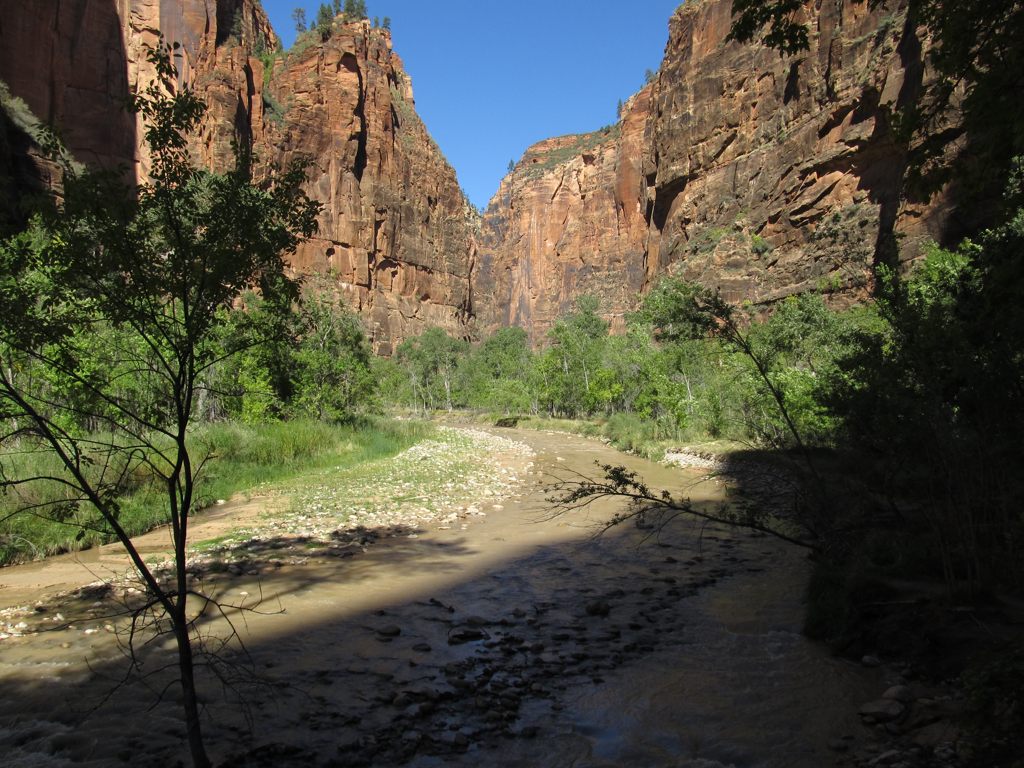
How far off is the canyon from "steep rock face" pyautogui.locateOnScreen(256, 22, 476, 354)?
1.04ft

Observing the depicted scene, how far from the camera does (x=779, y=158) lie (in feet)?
179

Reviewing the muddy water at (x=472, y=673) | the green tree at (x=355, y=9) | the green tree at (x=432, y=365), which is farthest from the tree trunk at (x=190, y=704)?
the green tree at (x=355, y=9)

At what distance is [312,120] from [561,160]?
224ft

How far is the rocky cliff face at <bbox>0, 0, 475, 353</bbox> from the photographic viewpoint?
50.5m

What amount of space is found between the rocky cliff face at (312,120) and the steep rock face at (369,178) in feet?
0.64

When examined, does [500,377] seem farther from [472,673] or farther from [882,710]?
[882,710]

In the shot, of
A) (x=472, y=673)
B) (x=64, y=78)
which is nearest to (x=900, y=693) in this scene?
(x=472, y=673)

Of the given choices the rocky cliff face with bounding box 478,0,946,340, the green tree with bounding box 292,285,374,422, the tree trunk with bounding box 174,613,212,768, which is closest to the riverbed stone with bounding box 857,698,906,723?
the tree trunk with bounding box 174,613,212,768

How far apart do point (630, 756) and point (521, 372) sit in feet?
212

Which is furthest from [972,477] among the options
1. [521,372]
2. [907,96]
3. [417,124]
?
[417,124]

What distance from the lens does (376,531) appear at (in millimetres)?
11156

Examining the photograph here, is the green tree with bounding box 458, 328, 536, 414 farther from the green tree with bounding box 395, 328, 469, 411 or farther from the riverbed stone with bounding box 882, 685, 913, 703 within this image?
the riverbed stone with bounding box 882, 685, 913, 703

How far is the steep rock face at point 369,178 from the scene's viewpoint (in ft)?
289

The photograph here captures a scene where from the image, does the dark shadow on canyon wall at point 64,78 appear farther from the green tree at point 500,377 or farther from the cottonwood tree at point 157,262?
the cottonwood tree at point 157,262
